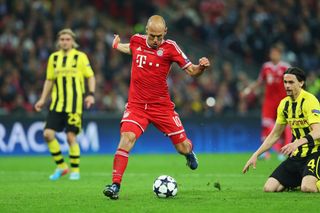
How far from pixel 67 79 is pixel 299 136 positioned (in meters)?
4.80

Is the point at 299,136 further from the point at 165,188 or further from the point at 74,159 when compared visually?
the point at 74,159

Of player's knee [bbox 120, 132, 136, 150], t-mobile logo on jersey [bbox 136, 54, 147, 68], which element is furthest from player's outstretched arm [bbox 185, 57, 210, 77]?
player's knee [bbox 120, 132, 136, 150]

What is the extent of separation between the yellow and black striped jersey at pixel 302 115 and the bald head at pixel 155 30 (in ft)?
6.62

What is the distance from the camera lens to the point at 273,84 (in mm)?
17766

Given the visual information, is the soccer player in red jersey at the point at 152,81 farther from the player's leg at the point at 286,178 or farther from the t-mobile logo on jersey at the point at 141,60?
the player's leg at the point at 286,178

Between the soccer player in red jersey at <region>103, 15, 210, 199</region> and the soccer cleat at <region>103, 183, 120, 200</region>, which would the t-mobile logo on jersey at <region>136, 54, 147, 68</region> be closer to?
the soccer player in red jersey at <region>103, 15, 210, 199</region>

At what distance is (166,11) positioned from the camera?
2612 centimetres

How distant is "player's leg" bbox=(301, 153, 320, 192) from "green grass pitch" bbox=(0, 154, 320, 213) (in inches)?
6.6

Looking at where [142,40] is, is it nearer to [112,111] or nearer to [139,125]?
[139,125]

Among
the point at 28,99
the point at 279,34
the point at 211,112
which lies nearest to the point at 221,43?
the point at 279,34

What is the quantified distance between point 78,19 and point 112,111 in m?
3.46

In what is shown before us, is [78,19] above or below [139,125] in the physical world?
above

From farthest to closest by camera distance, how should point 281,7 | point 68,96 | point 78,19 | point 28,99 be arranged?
point 281,7 < point 78,19 < point 28,99 < point 68,96

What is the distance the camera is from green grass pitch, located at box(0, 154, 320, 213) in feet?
30.1
